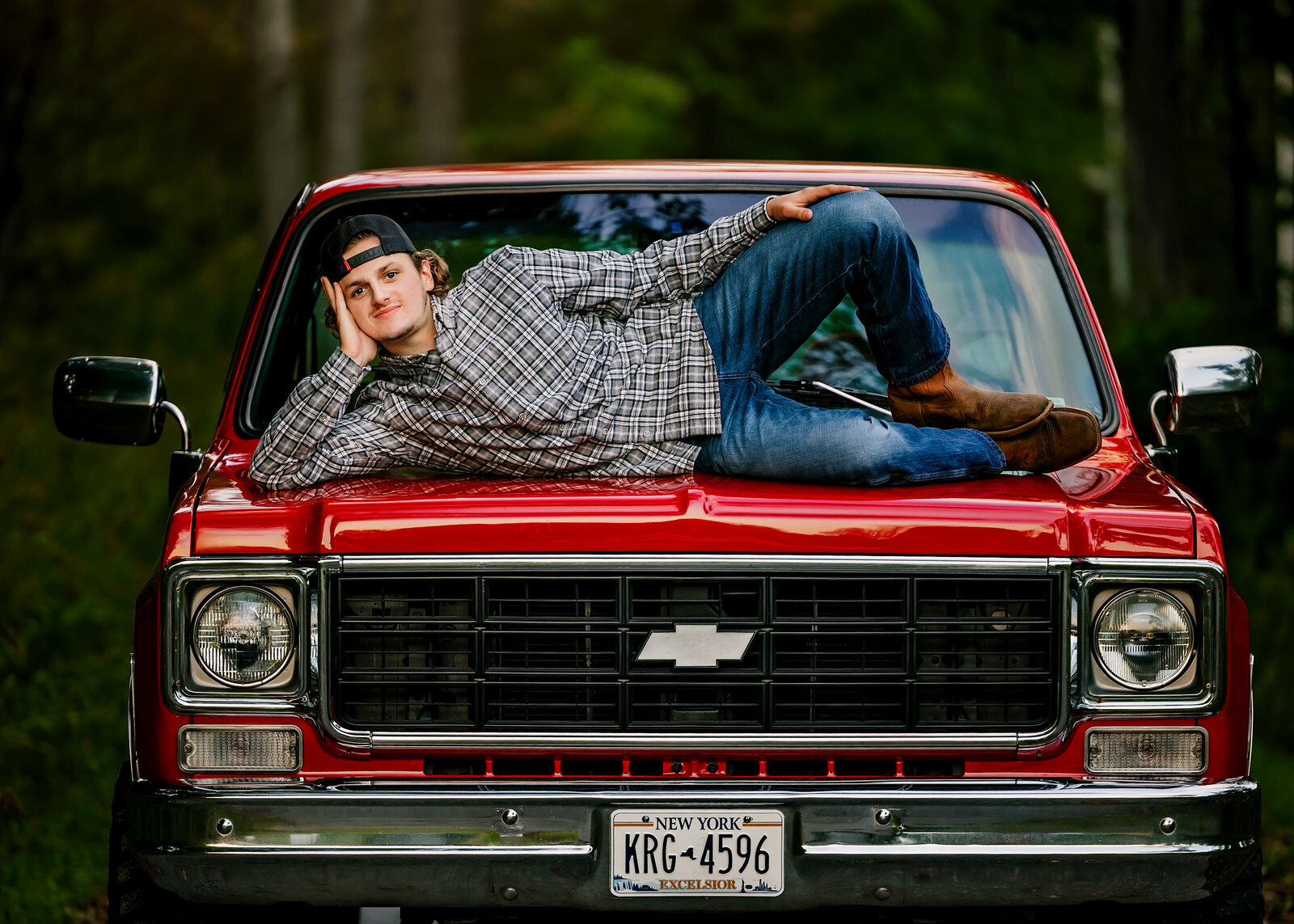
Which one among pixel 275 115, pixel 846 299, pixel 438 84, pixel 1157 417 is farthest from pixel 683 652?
pixel 438 84

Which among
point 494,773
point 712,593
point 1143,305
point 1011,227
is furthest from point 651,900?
point 1143,305

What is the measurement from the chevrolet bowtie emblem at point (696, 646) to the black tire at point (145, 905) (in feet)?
2.85

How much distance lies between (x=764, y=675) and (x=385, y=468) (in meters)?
1.06

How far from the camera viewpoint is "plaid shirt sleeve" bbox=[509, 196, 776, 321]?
3.89 meters

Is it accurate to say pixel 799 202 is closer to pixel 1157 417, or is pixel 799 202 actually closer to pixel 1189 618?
pixel 1157 417

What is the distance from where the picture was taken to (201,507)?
321 centimetres

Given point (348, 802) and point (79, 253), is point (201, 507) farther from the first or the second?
point (79, 253)

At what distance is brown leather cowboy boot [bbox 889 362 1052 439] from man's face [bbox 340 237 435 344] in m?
1.18

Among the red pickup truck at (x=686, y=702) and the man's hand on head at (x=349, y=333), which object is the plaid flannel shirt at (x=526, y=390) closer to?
the man's hand on head at (x=349, y=333)

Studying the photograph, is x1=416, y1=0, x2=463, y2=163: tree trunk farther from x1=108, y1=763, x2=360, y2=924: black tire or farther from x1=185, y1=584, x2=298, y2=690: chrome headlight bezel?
x1=185, y1=584, x2=298, y2=690: chrome headlight bezel

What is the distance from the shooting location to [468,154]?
81.1 feet

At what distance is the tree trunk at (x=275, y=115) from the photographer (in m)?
17.2

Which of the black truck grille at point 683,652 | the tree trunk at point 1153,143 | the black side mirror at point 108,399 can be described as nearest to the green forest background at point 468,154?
the tree trunk at point 1153,143

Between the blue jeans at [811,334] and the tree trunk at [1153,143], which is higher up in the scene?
the tree trunk at [1153,143]
